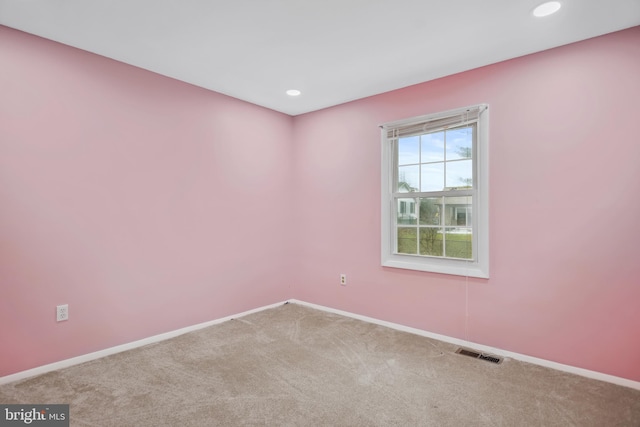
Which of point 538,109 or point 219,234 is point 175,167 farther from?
point 538,109

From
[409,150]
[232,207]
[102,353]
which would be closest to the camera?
[102,353]

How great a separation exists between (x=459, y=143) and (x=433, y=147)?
0.25 m

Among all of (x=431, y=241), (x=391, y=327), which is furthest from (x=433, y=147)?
(x=391, y=327)

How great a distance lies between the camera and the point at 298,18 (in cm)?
220

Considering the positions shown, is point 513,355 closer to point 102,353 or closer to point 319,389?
point 319,389

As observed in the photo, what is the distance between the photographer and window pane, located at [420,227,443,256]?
3.24 metres

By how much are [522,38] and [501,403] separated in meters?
2.51

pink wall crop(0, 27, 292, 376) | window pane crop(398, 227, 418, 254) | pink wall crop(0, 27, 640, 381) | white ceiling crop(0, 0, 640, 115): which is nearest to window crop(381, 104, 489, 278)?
window pane crop(398, 227, 418, 254)

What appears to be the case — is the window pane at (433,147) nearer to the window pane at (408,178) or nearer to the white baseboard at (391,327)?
the window pane at (408,178)

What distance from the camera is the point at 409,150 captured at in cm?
344

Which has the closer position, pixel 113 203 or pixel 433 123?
pixel 113 203

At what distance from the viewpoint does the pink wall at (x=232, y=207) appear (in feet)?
7.72

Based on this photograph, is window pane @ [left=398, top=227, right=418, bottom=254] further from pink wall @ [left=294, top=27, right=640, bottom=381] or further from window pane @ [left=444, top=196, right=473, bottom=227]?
window pane @ [left=444, top=196, right=473, bottom=227]

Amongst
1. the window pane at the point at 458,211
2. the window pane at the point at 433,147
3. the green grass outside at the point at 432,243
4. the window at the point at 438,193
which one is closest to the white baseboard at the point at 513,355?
the window at the point at 438,193
